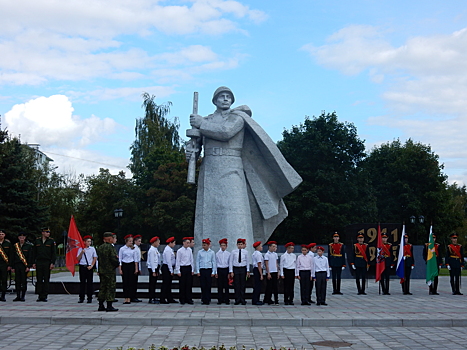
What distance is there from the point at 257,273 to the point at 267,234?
2.65m

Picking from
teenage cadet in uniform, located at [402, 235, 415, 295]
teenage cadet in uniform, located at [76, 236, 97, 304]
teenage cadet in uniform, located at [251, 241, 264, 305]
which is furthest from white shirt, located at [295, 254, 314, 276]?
teenage cadet in uniform, located at [76, 236, 97, 304]

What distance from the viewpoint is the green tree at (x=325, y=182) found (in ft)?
132

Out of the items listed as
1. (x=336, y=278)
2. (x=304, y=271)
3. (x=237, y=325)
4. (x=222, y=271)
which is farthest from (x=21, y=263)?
(x=336, y=278)

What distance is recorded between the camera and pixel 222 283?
1420 centimetres

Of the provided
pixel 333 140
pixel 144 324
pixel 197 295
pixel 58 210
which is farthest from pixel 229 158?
pixel 58 210

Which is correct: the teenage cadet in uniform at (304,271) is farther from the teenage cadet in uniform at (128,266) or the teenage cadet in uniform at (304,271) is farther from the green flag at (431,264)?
the green flag at (431,264)

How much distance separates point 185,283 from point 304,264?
3033 mm

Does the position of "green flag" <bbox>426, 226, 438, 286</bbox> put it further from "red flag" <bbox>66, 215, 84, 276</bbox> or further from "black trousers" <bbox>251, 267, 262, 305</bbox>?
"red flag" <bbox>66, 215, 84, 276</bbox>

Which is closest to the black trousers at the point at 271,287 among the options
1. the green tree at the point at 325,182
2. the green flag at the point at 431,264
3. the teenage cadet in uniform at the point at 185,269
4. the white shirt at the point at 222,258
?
the white shirt at the point at 222,258

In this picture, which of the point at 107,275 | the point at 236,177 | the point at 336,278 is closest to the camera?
the point at 107,275

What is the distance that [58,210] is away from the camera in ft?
185

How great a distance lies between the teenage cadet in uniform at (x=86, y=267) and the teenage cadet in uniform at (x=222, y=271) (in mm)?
3199

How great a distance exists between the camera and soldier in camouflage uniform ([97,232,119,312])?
12.1 metres

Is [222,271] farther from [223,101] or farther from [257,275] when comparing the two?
[223,101]
